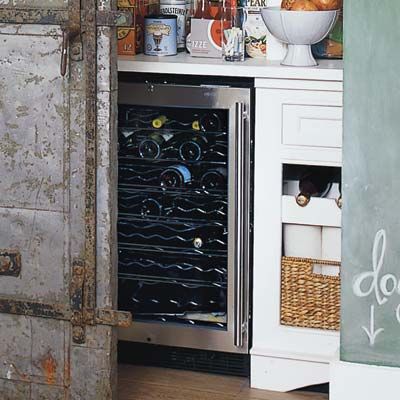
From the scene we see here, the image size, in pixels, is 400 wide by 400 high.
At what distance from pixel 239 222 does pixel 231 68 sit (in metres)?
0.48

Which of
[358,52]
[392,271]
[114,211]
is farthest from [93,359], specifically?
[358,52]

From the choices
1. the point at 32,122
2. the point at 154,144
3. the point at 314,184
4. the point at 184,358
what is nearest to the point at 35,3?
the point at 32,122

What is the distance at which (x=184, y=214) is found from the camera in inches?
148

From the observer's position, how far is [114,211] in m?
3.35

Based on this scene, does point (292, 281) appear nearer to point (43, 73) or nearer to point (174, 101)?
point (174, 101)

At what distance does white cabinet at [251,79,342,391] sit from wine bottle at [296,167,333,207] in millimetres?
31

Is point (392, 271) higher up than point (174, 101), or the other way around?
point (174, 101)

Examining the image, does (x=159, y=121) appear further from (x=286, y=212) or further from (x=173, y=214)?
(x=286, y=212)

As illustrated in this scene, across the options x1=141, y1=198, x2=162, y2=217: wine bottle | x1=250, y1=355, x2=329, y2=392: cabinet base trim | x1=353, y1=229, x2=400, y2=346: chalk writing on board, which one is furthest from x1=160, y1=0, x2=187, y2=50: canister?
x1=353, y1=229, x2=400, y2=346: chalk writing on board

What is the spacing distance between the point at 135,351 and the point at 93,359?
508mm

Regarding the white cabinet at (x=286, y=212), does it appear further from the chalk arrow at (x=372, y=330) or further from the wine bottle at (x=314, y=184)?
the chalk arrow at (x=372, y=330)

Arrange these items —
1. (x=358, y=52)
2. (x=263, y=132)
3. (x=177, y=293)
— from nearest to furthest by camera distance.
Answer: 1. (x=358, y=52)
2. (x=263, y=132)
3. (x=177, y=293)

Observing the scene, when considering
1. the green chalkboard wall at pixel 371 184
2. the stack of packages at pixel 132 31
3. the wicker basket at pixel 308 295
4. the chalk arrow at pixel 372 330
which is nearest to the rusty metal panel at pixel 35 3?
the stack of packages at pixel 132 31

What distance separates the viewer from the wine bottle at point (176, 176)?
374 centimetres
